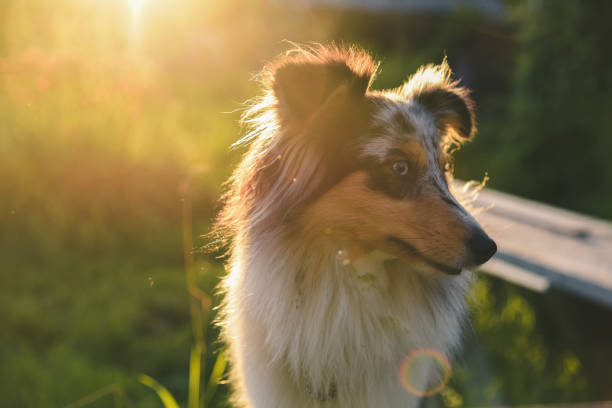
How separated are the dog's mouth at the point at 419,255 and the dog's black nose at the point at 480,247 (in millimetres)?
84

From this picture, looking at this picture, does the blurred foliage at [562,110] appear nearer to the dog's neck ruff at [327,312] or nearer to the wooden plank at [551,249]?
the wooden plank at [551,249]

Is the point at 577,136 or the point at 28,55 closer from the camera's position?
the point at 28,55

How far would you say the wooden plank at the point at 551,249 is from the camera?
3594mm

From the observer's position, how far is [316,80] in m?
1.87

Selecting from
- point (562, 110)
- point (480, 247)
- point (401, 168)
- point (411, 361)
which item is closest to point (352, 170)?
point (401, 168)

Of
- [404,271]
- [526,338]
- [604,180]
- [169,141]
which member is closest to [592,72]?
[604,180]

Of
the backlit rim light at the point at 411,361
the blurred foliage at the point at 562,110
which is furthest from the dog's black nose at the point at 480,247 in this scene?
the blurred foliage at the point at 562,110

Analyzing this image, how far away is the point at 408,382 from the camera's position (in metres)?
2.16

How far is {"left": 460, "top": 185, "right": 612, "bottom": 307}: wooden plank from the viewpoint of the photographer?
3.59 meters

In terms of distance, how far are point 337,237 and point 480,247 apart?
0.52m

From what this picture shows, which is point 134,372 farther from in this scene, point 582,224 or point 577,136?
point 577,136

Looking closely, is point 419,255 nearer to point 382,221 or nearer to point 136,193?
point 382,221

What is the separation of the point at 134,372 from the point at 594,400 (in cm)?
350

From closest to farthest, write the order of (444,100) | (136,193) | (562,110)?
(444,100), (136,193), (562,110)
